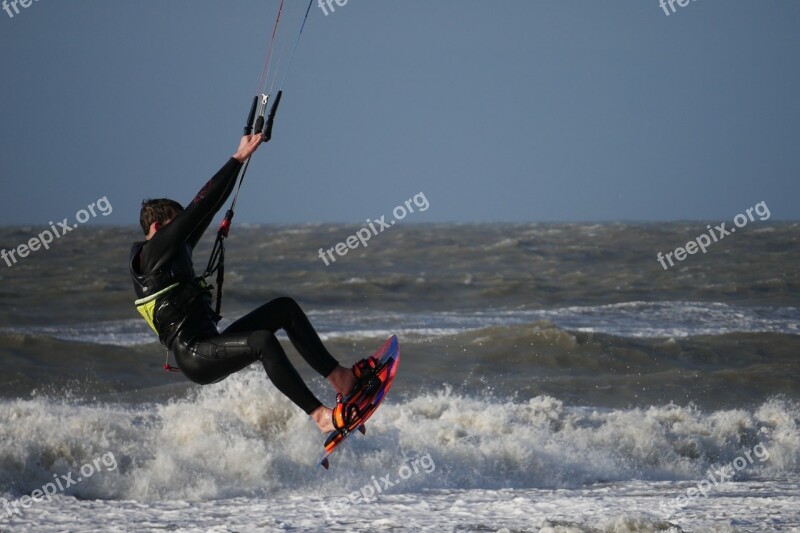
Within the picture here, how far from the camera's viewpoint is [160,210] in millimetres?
5746

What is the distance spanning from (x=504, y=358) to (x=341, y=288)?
12.5 meters

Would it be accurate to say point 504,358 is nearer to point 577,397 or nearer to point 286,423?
point 577,397

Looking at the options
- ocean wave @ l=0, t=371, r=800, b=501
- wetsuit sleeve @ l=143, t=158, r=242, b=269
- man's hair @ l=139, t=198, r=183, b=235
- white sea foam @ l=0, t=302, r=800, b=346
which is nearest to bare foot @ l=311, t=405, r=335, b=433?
wetsuit sleeve @ l=143, t=158, r=242, b=269

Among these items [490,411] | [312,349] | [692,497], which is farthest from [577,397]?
[312,349]

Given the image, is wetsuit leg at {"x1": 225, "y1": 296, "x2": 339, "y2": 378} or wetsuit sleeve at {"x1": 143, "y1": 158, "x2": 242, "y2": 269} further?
wetsuit leg at {"x1": 225, "y1": 296, "x2": 339, "y2": 378}

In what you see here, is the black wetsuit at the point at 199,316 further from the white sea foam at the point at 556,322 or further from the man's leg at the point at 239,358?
the white sea foam at the point at 556,322

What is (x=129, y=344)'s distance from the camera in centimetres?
1778

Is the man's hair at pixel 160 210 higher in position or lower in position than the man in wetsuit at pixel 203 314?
higher

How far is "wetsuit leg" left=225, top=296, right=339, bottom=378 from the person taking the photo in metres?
5.84

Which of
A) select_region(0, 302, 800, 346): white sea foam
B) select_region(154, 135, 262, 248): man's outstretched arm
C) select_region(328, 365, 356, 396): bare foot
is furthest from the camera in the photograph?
select_region(0, 302, 800, 346): white sea foam

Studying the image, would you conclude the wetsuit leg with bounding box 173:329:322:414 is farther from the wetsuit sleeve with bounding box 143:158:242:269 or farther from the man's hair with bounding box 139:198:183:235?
the man's hair with bounding box 139:198:183:235

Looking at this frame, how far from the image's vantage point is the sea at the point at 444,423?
23.8ft

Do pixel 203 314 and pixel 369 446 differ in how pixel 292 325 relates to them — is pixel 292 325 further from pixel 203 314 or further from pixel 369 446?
pixel 369 446

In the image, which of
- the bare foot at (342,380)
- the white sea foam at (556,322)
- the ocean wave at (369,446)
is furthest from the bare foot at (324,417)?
the white sea foam at (556,322)
